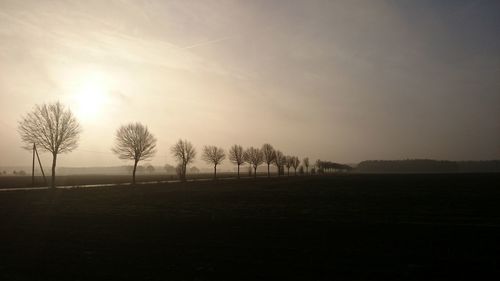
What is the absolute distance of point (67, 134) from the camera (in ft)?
176

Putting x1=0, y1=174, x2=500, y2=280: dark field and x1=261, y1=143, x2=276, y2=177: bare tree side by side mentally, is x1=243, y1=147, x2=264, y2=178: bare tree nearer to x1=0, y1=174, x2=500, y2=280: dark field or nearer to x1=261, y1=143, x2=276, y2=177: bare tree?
x1=261, y1=143, x2=276, y2=177: bare tree

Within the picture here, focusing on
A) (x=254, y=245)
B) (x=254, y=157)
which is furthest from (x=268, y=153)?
(x=254, y=245)

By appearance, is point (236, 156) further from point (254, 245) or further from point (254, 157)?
point (254, 245)

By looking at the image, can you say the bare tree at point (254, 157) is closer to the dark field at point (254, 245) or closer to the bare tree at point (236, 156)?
the bare tree at point (236, 156)

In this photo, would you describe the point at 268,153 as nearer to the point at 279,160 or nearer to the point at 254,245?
the point at 279,160

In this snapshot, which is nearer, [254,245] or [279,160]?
[254,245]

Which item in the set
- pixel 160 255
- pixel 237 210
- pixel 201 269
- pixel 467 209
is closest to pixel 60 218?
pixel 237 210

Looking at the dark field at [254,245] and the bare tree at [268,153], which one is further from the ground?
the bare tree at [268,153]

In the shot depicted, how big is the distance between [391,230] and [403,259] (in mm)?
4849

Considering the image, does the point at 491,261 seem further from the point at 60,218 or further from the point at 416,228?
the point at 60,218

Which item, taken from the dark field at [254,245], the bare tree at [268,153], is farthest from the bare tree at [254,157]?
the dark field at [254,245]

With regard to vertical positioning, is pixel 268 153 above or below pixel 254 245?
above

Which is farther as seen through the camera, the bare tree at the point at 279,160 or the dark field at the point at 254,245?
the bare tree at the point at 279,160

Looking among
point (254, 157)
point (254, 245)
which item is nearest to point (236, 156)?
point (254, 157)
